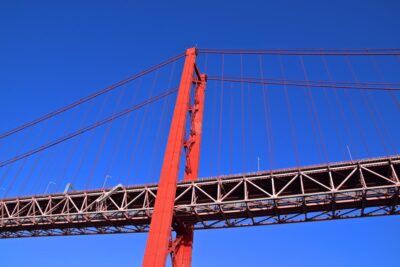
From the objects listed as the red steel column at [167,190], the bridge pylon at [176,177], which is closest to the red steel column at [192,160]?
the bridge pylon at [176,177]

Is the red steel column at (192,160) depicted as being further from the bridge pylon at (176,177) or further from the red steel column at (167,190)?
the red steel column at (167,190)

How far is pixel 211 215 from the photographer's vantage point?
70.7 ft

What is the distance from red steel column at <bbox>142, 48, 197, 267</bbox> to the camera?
1839 centimetres

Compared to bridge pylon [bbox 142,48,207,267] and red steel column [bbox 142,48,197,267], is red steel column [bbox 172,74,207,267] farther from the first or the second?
red steel column [bbox 142,48,197,267]

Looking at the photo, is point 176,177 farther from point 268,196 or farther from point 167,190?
point 268,196

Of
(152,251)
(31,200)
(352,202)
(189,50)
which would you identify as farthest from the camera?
(31,200)

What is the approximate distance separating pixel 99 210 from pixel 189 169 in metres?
7.15

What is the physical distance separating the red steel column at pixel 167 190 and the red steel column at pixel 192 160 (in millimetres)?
2264

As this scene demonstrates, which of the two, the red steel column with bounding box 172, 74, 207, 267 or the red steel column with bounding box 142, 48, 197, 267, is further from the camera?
the red steel column with bounding box 172, 74, 207, 267

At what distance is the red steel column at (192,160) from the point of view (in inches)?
825

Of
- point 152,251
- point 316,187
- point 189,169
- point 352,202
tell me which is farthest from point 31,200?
point 352,202

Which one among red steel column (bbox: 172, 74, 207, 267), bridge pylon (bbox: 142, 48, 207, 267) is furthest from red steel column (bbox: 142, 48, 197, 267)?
red steel column (bbox: 172, 74, 207, 267)

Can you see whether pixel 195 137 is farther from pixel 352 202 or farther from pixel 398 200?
pixel 398 200

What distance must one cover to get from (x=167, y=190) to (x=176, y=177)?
3.16 feet
